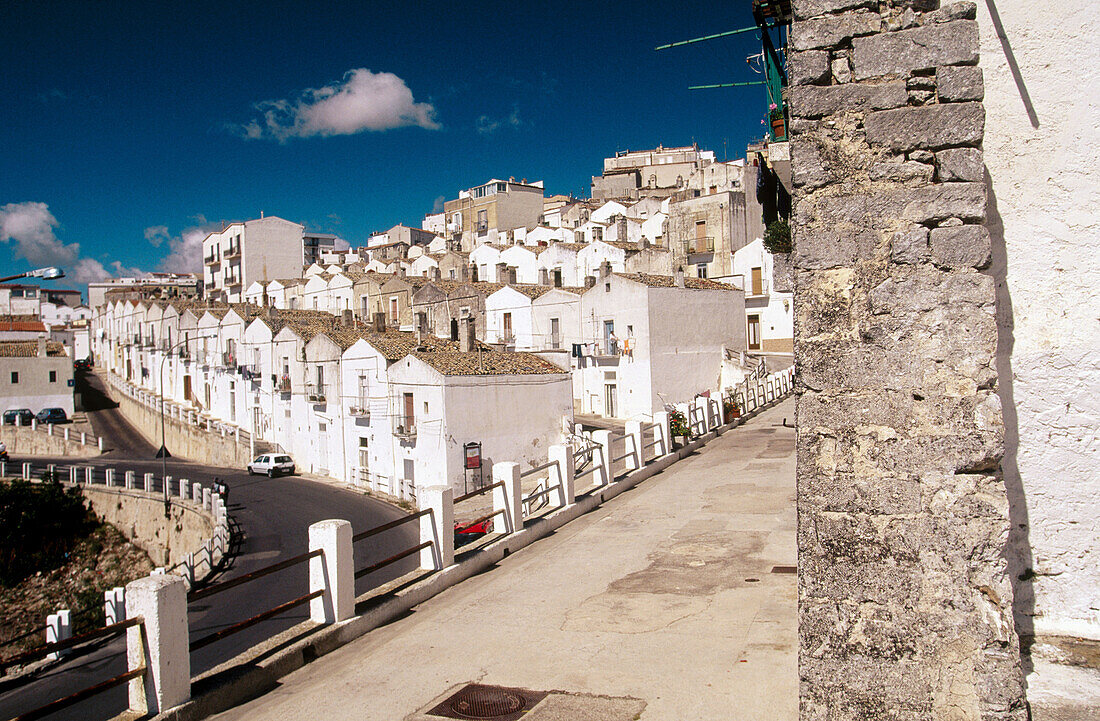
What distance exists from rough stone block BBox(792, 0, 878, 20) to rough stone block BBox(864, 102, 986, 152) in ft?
2.13

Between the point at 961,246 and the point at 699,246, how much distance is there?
43.5 meters

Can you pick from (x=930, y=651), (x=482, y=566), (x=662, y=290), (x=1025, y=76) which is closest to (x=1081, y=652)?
(x=930, y=651)

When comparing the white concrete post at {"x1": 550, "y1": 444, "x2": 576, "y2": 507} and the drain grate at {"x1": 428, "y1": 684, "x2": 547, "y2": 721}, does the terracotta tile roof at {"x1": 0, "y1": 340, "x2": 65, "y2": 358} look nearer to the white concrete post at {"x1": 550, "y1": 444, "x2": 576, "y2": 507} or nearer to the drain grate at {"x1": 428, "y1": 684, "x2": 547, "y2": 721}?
the white concrete post at {"x1": 550, "y1": 444, "x2": 576, "y2": 507}

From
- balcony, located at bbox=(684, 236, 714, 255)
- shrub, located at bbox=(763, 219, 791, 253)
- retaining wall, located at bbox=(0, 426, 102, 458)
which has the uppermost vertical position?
balcony, located at bbox=(684, 236, 714, 255)

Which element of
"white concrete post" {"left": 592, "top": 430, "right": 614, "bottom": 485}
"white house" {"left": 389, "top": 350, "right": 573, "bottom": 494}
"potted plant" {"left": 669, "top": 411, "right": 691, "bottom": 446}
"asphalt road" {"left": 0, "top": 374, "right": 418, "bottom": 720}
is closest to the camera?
"white concrete post" {"left": 592, "top": 430, "right": 614, "bottom": 485}

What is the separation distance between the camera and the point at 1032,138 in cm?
496

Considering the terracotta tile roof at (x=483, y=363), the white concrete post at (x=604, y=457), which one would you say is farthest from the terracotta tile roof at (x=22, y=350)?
the white concrete post at (x=604, y=457)

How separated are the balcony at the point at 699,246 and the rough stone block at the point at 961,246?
140 feet

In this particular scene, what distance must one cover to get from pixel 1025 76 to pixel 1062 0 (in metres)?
0.51

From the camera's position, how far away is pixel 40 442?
43250 millimetres

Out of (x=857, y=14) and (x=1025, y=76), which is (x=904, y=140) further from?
(x=1025, y=76)

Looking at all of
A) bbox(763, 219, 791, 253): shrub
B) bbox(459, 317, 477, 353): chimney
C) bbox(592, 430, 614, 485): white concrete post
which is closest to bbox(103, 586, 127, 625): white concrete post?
bbox(592, 430, 614, 485): white concrete post

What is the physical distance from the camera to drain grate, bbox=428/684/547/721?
5.33 metres

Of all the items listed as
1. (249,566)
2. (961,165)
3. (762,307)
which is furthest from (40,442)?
(961,165)
